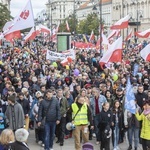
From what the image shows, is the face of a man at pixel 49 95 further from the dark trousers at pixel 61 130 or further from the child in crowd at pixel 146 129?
the child in crowd at pixel 146 129

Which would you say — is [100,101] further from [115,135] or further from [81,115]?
[81,115]

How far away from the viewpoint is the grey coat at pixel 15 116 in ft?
31.7

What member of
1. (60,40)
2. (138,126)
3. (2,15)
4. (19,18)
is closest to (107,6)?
(2,15)

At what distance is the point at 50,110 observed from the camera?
10.3 m

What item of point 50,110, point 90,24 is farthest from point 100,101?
point 90,24

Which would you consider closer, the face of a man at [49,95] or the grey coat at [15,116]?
the grey coat at [15,116]

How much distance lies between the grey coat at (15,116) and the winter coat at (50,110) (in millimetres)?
631

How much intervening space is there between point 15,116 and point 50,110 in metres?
0.85

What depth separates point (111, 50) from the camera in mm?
16578

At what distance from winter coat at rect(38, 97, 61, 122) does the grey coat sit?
63cm

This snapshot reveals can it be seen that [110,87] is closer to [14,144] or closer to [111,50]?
[111,50]

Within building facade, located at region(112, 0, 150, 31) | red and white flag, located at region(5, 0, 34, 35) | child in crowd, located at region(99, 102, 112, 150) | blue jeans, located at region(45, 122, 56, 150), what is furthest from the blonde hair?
building facade, located at region(112, 0, 150, 31)

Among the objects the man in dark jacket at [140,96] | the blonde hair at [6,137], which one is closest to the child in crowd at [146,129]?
the man in dark jacket at [140,96]

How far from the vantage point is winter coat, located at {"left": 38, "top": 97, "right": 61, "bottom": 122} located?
10250mm
